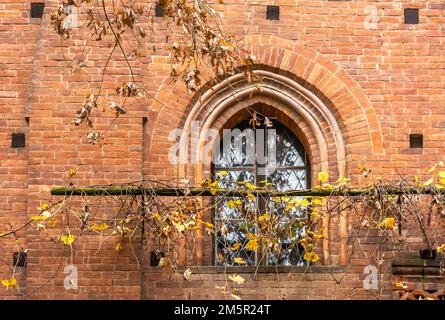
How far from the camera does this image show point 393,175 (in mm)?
11219

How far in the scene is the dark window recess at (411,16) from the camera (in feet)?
38.4

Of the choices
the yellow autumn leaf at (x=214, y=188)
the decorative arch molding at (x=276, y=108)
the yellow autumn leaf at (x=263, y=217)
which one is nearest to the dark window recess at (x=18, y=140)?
the decorative arch molding at (x=276, y=108)

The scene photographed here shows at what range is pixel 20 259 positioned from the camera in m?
11.0

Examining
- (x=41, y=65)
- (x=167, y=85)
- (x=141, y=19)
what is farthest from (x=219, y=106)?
(x=41, y=65)

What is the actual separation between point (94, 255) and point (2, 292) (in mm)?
1142

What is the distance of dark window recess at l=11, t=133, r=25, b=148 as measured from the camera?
11.3 meters

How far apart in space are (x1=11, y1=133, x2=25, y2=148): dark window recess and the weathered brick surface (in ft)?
0.20

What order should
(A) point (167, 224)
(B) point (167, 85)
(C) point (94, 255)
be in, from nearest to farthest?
(A) point (167, 224)
(C) point (94, 255)
(B) point (167, 85)

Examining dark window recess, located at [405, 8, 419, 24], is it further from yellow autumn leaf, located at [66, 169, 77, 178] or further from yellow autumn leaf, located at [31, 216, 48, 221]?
yellow autumn leaf, located at [31, 216, 48, 221]

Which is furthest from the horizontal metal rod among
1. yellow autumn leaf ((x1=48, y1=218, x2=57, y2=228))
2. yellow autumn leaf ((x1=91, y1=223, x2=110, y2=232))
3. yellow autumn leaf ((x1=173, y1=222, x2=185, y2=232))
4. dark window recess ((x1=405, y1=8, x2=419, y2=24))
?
dark window recess ((x1=405, y1=8, x2=419, y2=24))

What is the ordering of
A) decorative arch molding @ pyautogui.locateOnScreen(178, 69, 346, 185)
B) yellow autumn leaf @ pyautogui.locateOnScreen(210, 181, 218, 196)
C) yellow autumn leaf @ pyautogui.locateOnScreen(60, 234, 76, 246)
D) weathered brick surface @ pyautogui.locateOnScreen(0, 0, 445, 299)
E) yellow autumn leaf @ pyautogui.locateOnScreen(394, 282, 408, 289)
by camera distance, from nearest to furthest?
1. yellow autumn leaf @ pyautogui.locateOnScreen(60, 234, 76, 246)
2. yellow autumn leaf @ pyautogui.locateOnScreen(210, 181, 218, 196)
3. yellow autumn leaf @ pyautogui.locateOnScreen(394, 282, 408, 289)
4. weathered brick surface @ pyautogui.locateOnScreen(0, 0, 445, 299)
5. decorative arch molding @ pyautogui.locateOnScreen(178, 69, 346, 185)

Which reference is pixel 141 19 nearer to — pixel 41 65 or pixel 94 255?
pixel 41 65

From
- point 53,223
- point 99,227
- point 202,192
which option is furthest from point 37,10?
point 202,192

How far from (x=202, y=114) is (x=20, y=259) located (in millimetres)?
2693
